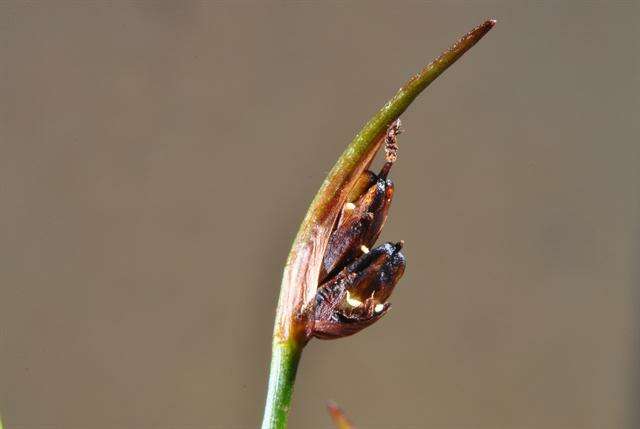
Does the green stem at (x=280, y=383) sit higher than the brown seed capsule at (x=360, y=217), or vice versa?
the brown seed capsule at (x=360, y=217)

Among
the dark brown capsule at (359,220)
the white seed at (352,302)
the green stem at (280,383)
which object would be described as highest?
the dark brown capsule at (359,220)

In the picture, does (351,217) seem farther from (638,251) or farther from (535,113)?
(638,251)

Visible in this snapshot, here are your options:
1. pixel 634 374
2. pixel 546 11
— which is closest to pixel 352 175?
pixel 546 11

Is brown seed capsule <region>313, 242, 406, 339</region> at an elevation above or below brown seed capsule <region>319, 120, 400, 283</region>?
below

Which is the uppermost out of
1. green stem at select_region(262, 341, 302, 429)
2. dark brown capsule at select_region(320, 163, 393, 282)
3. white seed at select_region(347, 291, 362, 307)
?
dark brown capsule at select_region(320, 163, 393, 282)
